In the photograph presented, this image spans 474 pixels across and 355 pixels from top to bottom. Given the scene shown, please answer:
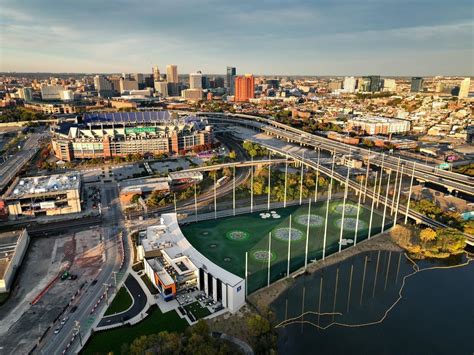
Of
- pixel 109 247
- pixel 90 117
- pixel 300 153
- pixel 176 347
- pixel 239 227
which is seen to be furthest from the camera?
pixel 90 117

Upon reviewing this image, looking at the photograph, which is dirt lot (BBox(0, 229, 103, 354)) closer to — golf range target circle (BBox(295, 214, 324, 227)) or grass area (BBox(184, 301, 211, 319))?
grass area (BBox(184, 301, 211, 319))

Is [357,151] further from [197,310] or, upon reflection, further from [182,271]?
[197,310]

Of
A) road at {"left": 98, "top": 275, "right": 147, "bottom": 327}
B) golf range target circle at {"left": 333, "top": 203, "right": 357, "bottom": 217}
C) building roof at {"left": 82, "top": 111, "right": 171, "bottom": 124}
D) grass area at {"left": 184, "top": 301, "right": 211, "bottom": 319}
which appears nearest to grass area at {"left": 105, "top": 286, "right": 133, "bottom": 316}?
road at {"left": 98, "top": 275, "right": 147, "bottom": 327}

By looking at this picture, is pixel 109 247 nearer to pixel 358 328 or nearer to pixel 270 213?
pixel 270 213

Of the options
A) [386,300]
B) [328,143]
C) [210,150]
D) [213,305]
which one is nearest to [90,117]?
[210,150]

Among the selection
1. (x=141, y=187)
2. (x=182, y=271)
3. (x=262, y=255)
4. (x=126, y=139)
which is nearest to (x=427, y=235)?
(x=262, y=255)

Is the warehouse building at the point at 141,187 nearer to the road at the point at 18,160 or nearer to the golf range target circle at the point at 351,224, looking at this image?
the road at the point at 18,160

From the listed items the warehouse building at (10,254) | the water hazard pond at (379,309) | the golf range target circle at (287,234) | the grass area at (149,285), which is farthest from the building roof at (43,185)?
the water hazard pond at (379,309)
